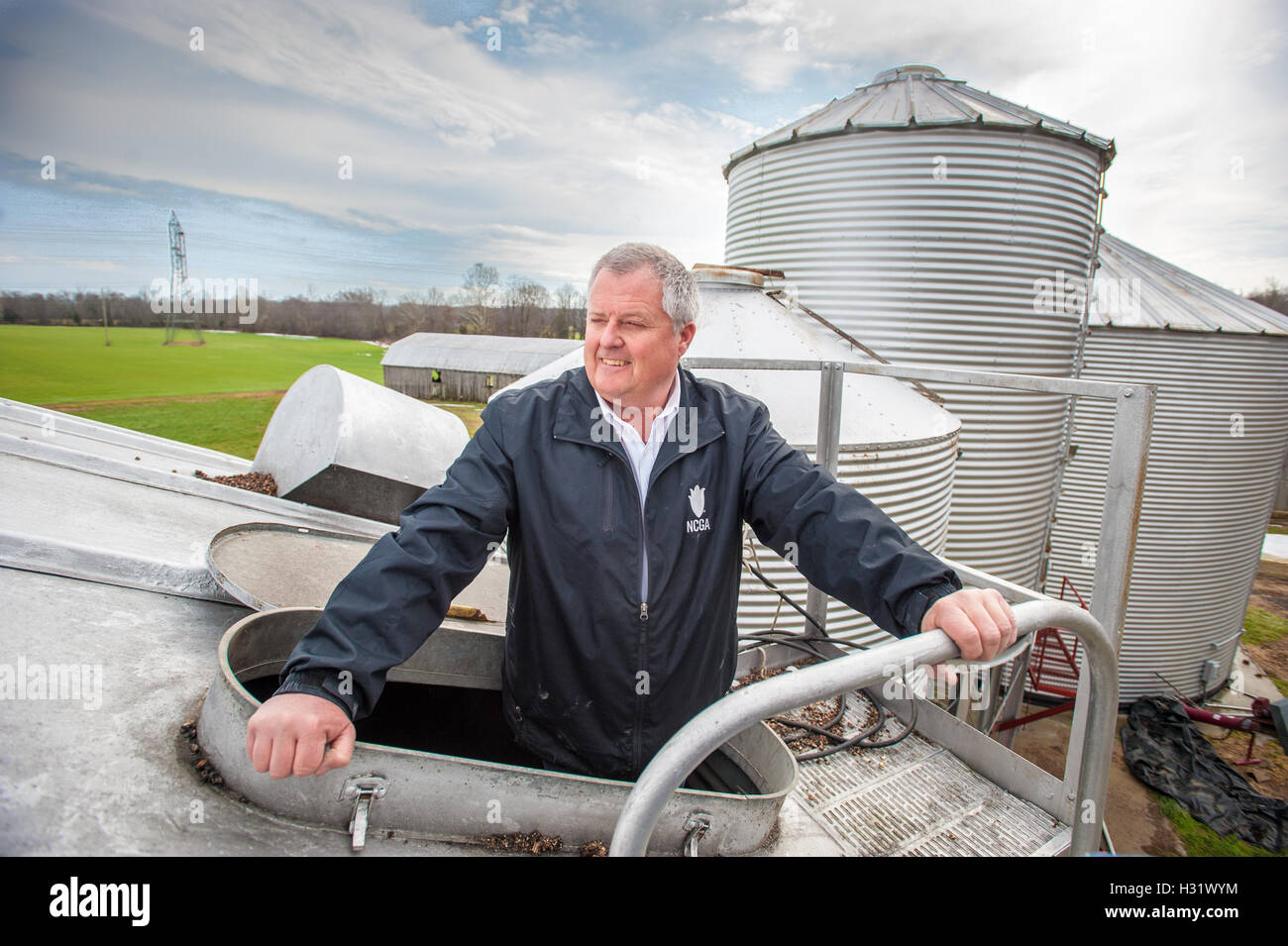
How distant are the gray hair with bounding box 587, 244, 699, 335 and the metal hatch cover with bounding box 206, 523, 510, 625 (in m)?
1.51

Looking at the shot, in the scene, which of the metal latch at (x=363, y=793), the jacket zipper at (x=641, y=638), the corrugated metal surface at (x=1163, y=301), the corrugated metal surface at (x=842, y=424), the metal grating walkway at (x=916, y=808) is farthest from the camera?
the corrugated metal surface at (x=1163, y=301)

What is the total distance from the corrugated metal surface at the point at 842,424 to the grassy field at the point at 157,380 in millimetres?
8542

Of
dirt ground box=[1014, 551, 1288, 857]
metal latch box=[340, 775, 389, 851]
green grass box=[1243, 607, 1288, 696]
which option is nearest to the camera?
metal latch box=[340, 775, 389, 851]

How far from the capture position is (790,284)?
339 inches

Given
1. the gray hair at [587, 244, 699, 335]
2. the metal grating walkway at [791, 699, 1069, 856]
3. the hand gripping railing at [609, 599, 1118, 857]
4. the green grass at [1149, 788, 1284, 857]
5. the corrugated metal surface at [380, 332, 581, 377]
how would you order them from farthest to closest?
the corrugated metal surface at [380, 332, 581, 377], the green grass at [1149, 788, 1284, 857], the metal grating walkway at [791, 699, 1069, 856], the gray hair at [587, 244, 699, 335], the hand gripping railing at [609, 599, 1118, 857]

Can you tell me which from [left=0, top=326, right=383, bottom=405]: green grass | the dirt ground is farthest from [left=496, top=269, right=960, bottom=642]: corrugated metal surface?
[left=0, top=326, right=383, bottom=405]: green grass

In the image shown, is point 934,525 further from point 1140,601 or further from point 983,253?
point 1140,601

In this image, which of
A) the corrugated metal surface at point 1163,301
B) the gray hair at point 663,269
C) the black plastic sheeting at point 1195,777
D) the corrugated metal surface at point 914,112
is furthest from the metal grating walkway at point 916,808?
the corrugated metal surface at point 1163,301

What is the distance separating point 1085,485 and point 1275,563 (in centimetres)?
1507

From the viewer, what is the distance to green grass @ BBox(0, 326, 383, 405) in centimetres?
2316

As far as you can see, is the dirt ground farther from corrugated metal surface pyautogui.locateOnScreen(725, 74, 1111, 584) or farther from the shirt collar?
the shirt collar

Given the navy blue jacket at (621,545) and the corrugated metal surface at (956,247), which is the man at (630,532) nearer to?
→ the navy blue jacket at (621,545)

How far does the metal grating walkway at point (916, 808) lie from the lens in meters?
2.19

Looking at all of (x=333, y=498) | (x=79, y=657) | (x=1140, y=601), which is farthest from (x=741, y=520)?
(x=1140, y=601)
